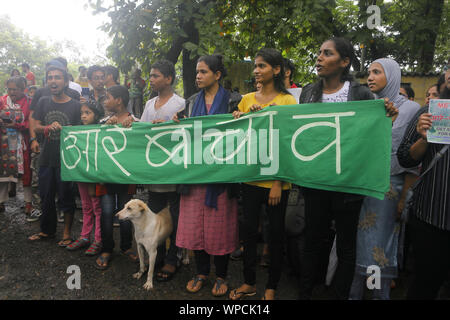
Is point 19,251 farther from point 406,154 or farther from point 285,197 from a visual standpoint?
point 406,154

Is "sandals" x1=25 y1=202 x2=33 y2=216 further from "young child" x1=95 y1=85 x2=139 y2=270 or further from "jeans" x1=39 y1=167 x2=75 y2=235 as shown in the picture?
"young child" x1=95 y1=85 x2=139 y2=270

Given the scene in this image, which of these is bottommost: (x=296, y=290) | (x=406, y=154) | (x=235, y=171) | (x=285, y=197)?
(x=296, y=290)

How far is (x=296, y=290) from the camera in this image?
3.10 metres

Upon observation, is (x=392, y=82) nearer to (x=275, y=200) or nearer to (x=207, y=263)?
(x=275, y=200)

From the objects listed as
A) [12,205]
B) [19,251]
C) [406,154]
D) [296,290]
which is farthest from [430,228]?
[12,205]

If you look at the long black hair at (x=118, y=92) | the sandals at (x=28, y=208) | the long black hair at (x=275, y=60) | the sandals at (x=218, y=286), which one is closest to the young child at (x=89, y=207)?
the long black hair at (x=118, y=92)

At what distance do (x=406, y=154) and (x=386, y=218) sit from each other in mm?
638

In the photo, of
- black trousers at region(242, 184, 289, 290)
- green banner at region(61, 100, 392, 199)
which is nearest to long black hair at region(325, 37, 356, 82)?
green banner at region(61, 100, 392, 199)

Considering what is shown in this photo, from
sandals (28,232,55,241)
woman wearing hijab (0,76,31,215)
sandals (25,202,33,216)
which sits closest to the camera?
sandals (28,232,55,241)

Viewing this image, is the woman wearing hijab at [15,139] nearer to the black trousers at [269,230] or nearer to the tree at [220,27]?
the tree at [220,27]

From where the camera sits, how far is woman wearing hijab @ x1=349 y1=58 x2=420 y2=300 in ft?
8.46

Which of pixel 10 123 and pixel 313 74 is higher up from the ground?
pixel 313 74

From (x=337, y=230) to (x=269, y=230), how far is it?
602 millimetres

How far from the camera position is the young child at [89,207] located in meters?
3.86
